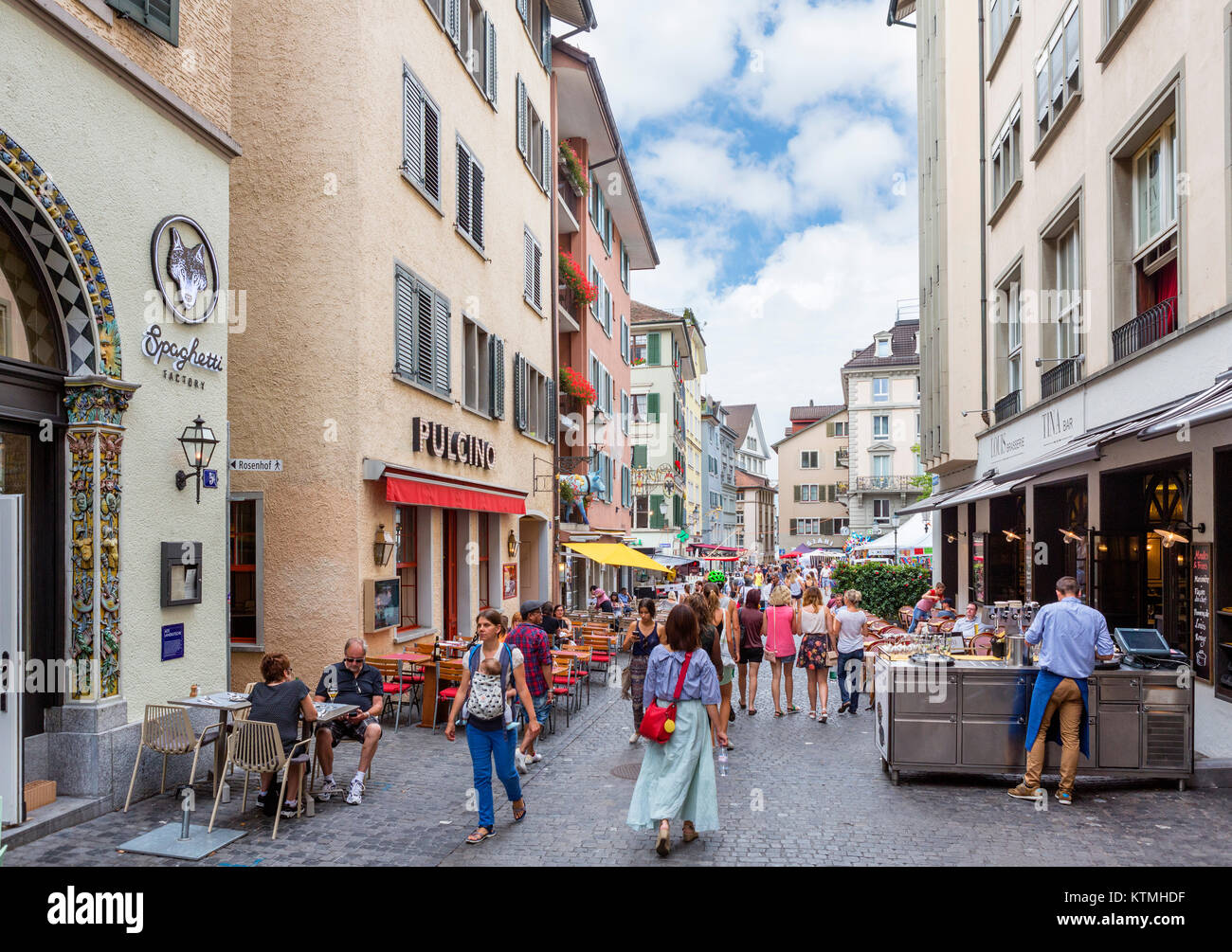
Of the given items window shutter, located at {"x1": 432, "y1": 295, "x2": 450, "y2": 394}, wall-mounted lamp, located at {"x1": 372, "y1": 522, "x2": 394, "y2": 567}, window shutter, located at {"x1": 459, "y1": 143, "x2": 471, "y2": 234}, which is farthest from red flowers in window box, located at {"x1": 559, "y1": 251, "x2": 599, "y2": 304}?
wall-mounted lamp, located at {"x1": 372, "y1": 522, "x2": 394, "y2": 567}

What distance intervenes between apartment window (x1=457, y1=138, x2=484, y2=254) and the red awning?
438 cm

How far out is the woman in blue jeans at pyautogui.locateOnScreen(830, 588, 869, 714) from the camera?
12.8m

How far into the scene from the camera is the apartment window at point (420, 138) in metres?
13.5

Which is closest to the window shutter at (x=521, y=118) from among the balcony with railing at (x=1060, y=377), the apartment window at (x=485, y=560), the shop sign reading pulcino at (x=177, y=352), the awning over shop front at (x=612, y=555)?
the apartment window at (x=485, y=560)

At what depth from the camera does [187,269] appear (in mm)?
8609

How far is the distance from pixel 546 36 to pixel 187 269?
16.1 meters

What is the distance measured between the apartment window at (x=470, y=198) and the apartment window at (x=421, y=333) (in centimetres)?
175

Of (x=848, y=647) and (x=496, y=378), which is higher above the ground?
(x=496, y=378)

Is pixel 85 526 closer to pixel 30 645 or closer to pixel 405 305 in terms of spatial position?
pixel 30 645

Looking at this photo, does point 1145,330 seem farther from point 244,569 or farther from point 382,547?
point 244,569

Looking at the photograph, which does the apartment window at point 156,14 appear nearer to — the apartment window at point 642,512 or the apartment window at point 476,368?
the apartment window at point 476,368

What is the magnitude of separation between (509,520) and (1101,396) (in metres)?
10.9

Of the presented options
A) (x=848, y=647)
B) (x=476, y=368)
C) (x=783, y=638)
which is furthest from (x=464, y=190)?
(x=848, y=647)
